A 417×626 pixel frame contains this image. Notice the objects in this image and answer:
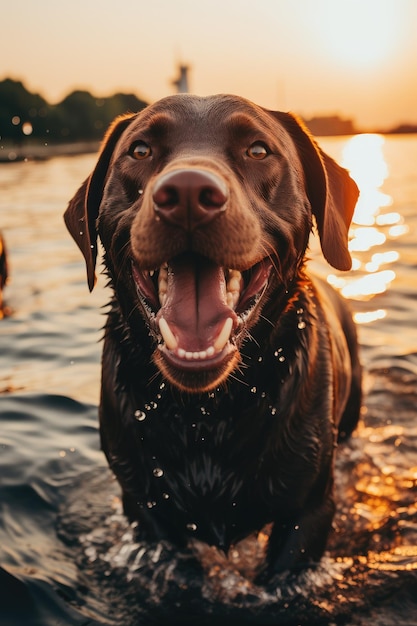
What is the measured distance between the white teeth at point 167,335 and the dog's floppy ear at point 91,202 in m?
0.87

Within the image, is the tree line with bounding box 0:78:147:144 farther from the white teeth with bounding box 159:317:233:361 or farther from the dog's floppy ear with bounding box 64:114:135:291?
the white teeth with bounding box 159:317:233:361

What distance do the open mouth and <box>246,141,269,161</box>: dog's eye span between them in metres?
0.43

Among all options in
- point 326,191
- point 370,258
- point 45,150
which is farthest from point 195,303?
point 45,150

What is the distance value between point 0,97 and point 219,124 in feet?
248

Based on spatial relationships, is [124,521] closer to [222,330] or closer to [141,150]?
[222,330]

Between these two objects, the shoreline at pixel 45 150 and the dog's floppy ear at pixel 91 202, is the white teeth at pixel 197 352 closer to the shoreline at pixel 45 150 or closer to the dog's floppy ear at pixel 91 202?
the dog's floppy ear at pixel 91 202

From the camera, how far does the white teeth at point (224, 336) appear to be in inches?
103

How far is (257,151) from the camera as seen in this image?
2.93 meters

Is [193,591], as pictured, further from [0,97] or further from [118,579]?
[0,97]

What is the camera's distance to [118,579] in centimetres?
357

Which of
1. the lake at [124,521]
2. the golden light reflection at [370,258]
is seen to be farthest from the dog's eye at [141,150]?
the golden light reflection at [370,258]

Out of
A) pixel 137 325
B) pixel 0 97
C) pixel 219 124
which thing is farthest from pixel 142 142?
pixel 0 97

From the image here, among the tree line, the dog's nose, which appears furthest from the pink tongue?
the tree line

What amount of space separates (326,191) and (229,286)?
30.4 inches
